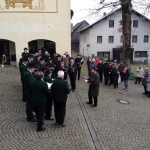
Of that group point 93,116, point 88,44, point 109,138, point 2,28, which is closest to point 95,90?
point 93,116

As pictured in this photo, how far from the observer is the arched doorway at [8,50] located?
59.3ft

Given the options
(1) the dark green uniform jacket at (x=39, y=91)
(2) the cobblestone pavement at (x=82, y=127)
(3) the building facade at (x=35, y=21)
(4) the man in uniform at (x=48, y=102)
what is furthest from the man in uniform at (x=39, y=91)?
(3) the building facade at (x=35, y=21)

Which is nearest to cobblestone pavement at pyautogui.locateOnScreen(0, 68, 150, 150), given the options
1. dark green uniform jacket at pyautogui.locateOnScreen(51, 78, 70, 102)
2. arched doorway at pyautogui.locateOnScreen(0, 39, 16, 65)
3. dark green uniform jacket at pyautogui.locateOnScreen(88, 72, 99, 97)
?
dark green uniform jacket at pyautogui.locateOnScreen(88, 72, 99, 97)

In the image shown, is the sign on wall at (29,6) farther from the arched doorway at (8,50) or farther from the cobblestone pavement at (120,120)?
the cobblestone pavement at (120,120)

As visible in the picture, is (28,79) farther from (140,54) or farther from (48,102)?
(140,54)

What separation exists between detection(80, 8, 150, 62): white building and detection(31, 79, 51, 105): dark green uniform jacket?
2821cm

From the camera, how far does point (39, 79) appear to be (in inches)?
212

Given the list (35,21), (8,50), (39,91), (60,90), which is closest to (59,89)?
(60,90)

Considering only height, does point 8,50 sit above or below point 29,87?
above

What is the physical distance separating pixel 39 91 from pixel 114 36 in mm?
30017

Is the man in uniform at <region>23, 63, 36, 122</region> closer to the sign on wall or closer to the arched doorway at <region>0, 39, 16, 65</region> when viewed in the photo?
the sign on wall

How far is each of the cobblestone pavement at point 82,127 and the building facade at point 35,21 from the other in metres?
8.03

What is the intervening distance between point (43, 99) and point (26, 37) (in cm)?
1233

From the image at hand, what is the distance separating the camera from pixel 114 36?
109ft
